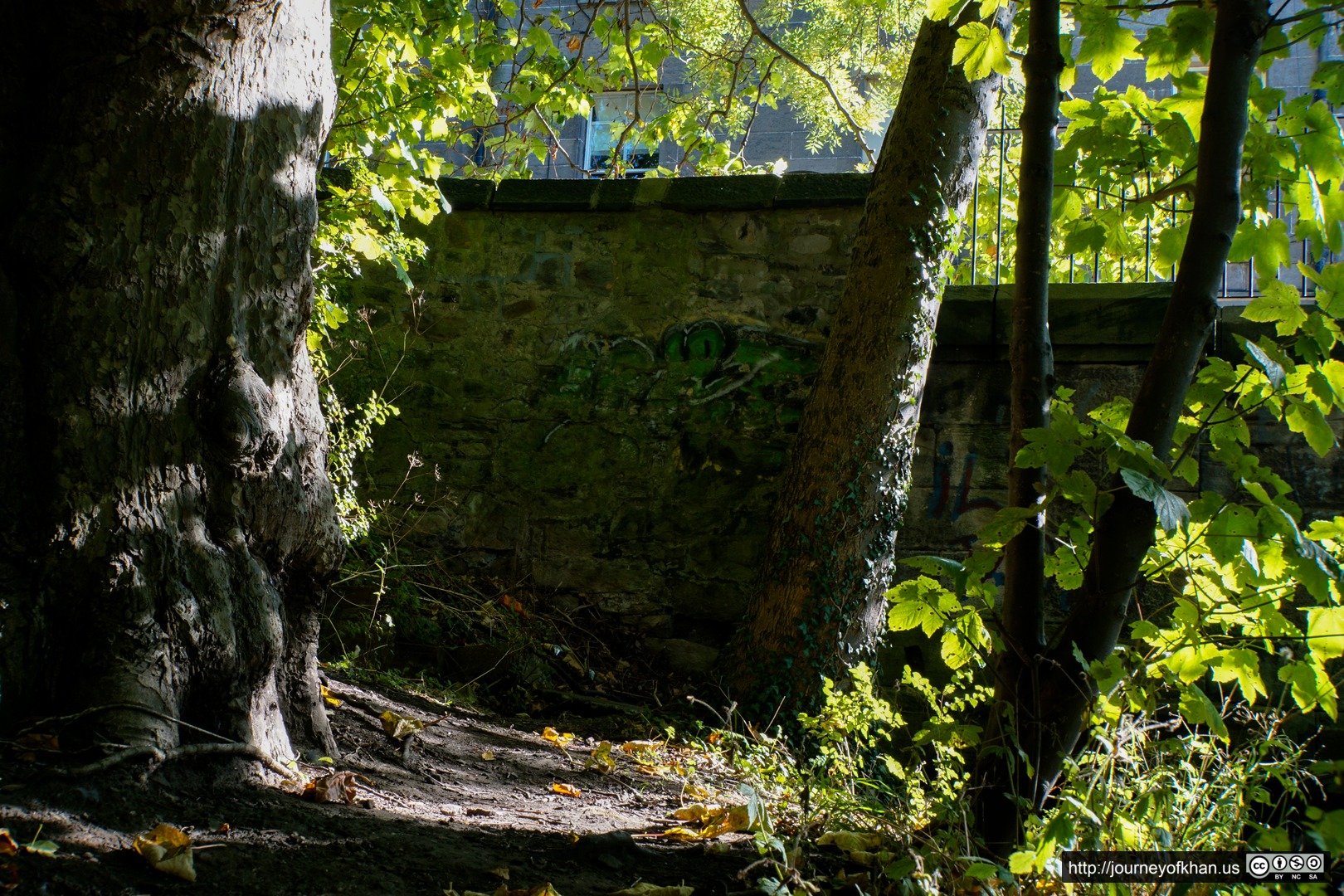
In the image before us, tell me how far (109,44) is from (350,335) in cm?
317

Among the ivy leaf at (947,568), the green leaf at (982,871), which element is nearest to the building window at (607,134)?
the ivy leaf at (947,568)

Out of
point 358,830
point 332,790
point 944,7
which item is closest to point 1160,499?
point 944,7

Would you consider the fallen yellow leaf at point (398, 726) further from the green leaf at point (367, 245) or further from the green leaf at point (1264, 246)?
the green leaf at point (1264, 246)

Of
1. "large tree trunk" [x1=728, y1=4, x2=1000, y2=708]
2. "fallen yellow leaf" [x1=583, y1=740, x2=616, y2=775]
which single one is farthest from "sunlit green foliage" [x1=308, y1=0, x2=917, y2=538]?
"large tree trunk" [x1=728, y1=4, x2=1000, y2=708]

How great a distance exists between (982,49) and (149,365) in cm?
188

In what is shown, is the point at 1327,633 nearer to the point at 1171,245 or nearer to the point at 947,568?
the point at 947,568

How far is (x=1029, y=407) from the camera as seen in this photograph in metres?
2.04

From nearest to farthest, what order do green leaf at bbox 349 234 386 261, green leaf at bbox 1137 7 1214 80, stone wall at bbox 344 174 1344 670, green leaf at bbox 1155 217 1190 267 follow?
1. green leaf at bbox 1137 7 1214 80
2. green leaf at bbox 1155 217 1190 267
3. green leaf at bbox 349 234 386 261
4. stone wall at bbox 344 174 1344 670

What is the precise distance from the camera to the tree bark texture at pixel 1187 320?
1.83m

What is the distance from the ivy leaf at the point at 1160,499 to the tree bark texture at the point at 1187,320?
263 millimetres

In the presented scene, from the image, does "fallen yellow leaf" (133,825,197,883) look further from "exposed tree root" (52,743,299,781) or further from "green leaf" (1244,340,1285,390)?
"green leaf" (1244,340,1285,390)

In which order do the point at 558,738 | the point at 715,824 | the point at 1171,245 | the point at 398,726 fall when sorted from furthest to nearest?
the point at 558,738, the point at 398,726, the point at 715,824, the point at 1171,245

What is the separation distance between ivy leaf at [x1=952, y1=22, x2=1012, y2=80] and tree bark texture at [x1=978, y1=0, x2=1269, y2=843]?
0.42 metres

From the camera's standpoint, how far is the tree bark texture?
1.83m
